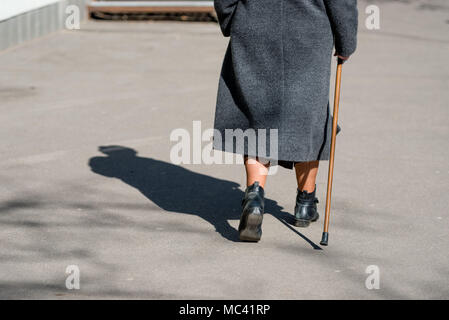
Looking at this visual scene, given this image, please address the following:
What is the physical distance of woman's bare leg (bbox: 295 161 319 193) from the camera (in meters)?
5.59

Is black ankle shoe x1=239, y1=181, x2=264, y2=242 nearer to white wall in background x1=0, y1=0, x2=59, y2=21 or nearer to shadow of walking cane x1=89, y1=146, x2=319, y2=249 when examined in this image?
shadow of walking cane x1=89, y1=146, x2=319, y2=249

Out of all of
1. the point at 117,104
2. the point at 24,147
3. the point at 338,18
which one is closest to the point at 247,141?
the point at 338,18

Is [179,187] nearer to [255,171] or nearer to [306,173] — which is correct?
[306,173]

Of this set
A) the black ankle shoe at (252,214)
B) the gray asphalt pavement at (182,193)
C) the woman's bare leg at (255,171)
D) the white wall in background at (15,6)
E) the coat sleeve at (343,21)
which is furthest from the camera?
the white wall in background at (15,6)

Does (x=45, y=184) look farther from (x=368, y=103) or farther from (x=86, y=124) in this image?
(x=368, y=103)

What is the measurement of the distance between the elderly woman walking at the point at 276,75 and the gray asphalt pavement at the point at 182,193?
0.52m

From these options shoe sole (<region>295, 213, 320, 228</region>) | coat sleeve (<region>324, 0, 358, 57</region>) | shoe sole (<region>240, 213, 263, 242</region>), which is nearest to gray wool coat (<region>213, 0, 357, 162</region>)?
coat sleeve (<region>324, 0, 358, 57</region>)

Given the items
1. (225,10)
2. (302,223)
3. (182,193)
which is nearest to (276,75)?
(225,10)

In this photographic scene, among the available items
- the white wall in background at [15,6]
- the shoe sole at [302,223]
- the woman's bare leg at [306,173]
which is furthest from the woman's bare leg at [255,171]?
the white wall in background at [15,6]

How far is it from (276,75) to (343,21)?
1.55 feet

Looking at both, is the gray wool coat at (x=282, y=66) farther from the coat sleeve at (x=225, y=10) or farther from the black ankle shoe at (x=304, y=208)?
the black ankle shoe at (x=304, y=208)

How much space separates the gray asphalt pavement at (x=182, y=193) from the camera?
4781 mm

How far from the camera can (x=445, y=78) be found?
11047 millimetres

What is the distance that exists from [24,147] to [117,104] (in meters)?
1.87
